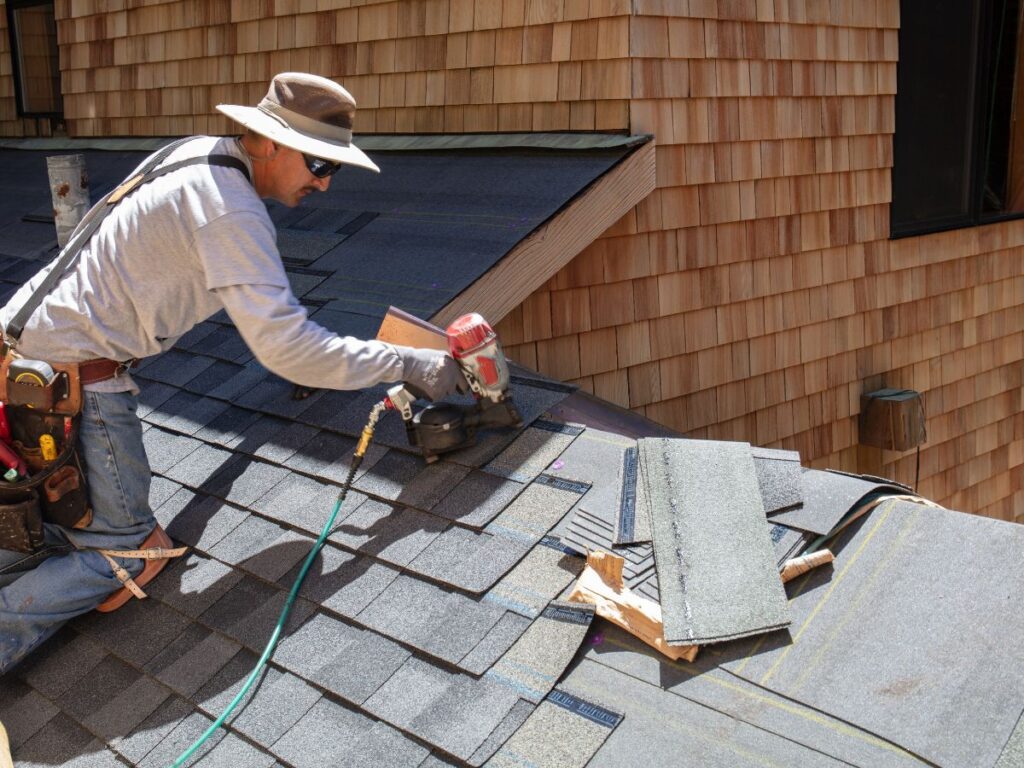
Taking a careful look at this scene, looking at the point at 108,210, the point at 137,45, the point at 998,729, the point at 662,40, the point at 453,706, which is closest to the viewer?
the point at 998,729

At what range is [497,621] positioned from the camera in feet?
9.18

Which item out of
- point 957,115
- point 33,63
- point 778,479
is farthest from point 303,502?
point 33,63

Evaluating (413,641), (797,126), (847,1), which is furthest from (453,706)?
(847,1)

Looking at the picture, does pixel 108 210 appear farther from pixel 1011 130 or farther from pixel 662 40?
pixel 1011 130

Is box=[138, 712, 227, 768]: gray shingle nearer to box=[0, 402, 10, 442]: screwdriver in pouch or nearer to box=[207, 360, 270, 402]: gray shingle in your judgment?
box=[0, 402, 10, 442]: screwdriver in pouch

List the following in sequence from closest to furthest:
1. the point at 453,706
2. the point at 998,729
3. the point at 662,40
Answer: the point at 998,729 → the point at 453,706 → the point at 662,40

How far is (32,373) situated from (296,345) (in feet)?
2.71

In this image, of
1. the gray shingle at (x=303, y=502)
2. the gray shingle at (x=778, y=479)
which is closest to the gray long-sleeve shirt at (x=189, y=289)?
the gray shingle at (x=303, y=502)

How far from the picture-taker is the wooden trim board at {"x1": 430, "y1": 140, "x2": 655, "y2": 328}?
4.52m

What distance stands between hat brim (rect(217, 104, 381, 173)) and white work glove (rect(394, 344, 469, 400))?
57 centimetres

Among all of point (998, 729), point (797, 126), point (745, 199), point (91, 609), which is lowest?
point (91, 609)

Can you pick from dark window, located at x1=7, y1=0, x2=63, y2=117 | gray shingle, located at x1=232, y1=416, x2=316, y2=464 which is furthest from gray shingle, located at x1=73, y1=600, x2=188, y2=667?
dark window, located at x1=7, y1=0, x2=63, y2=117

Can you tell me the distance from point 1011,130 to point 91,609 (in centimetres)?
685

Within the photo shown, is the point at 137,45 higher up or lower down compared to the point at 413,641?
higher up
